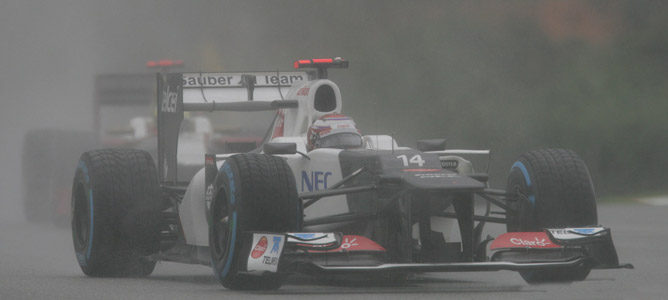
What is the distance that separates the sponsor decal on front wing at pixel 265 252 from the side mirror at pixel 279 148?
1.10m

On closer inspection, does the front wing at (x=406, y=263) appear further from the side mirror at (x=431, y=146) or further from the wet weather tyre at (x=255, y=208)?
the side mirror at (x=431, y=146)

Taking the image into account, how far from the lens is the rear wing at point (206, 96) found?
15.4 meters

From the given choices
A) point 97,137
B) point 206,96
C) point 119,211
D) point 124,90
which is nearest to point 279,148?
point 119,211

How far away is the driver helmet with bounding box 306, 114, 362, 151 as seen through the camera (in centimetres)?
1368

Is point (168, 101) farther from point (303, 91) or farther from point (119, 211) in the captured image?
point (119, 211)

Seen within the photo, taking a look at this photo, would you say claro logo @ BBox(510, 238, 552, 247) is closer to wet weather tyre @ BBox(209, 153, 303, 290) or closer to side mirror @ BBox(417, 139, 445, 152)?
wet weather tyre @ BBox(209, 153, 303, 290)

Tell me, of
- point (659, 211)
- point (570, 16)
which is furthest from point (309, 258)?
point (570, 16)

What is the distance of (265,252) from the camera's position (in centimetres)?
1138

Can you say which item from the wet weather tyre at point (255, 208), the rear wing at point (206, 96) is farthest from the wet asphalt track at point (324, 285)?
the rear wing at point (206, 96)

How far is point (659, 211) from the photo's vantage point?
26.1 metres

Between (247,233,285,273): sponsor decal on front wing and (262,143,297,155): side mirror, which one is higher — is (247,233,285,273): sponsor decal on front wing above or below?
below

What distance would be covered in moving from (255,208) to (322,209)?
1742 millimetres

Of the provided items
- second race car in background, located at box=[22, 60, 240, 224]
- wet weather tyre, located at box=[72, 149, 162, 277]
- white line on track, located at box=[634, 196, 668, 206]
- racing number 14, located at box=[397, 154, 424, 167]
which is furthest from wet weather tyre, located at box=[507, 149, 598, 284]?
white line on track, located at box=[634, 196, 668, 206]

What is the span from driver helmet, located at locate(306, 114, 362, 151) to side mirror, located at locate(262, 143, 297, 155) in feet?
3.93
